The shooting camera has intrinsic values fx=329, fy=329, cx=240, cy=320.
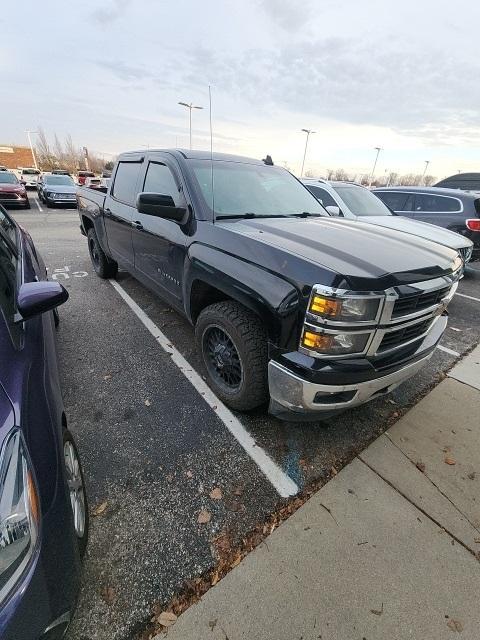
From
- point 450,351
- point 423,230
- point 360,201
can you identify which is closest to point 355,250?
point 450,351

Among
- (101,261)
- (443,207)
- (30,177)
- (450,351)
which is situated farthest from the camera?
(30,177)

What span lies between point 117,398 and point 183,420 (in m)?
0.65

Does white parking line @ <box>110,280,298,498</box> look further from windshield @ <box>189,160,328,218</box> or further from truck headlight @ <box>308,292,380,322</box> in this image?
windshield @ <box>189,160,328,218</box>

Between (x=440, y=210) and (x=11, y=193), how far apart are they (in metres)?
15.9

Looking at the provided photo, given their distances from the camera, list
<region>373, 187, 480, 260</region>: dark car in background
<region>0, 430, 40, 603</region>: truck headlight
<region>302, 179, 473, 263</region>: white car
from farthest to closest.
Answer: <region>373, 187, 480, 260</region>: dark car in background → <region>302, 179, 473, 263</region>: white car → <region>0, 430, 40, 603</region>: truck headlight

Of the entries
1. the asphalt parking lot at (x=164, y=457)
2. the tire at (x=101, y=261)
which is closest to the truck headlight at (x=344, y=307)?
the asphalt parking lot at (x=164, y=457)

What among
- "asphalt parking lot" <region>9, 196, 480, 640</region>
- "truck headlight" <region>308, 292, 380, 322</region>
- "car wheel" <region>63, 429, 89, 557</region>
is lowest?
"asphalt parking lot" <region>9, 196, 480, 640</region>

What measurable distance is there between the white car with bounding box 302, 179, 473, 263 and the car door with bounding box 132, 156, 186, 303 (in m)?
2.68

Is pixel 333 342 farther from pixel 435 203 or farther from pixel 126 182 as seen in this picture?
pixel 435 203

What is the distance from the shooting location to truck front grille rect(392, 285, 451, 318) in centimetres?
191

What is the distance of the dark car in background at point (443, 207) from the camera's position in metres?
6.64

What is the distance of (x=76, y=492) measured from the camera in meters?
1.59

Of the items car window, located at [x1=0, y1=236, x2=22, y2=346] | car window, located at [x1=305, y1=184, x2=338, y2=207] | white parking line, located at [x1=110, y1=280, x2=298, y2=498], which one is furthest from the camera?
car window, located at [x1=305, y1=184, x2=338, y2=207]

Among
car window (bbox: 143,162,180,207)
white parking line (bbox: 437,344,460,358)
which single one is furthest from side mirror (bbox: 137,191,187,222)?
white parking line (bbox: 437,344,460,358)
